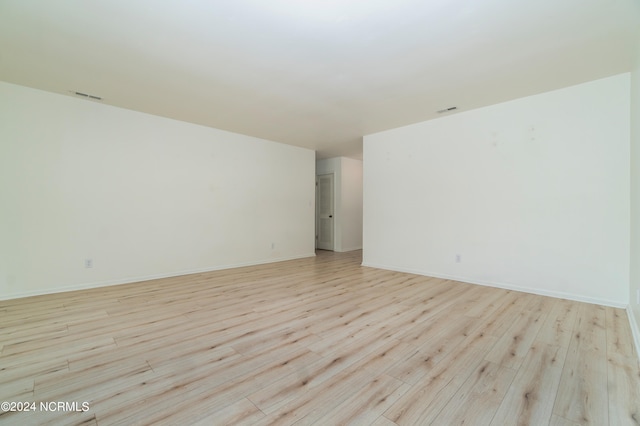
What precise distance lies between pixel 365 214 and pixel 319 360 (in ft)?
11.9

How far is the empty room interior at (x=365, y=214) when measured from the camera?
5.15ft

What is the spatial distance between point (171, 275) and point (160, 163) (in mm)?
1744

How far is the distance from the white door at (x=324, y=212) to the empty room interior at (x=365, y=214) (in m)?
1.87

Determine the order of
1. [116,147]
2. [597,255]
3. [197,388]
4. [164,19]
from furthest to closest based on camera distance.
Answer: [116,147]
[597,255]
[164,19]
[197,388]

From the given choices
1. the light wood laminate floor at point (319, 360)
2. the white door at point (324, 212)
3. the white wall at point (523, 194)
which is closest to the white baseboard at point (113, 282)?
the light wood laminate floor at point (319, 360)

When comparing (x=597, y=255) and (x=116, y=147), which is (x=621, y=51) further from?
(x=116, y=147)

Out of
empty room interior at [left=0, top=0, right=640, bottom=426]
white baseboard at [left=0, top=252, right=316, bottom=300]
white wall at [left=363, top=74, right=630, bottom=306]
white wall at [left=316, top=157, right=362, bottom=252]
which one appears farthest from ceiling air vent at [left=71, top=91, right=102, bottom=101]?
white wall at [left=316, top=157, right=362, bottom=252]

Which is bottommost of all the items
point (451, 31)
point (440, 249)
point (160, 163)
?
point (440, 249)

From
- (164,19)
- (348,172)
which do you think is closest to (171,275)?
(164,19)

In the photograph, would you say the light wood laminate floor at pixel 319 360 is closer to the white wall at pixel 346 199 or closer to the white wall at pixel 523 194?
the white wall at pixel 523 194

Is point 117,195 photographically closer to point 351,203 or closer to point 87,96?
point 87,96

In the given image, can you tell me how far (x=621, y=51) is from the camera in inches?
93.8

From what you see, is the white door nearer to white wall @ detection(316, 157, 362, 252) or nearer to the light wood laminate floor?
white wall @ detection(316, 157, 362, 252)

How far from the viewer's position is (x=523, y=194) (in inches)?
135
